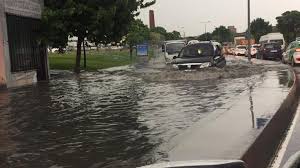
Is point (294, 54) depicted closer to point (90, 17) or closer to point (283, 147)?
point (90, 17)

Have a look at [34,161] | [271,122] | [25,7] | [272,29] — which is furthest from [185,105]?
[272,29]

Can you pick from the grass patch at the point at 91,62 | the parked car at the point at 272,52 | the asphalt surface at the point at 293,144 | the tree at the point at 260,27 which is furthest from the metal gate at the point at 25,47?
the tree at the point at 260,27

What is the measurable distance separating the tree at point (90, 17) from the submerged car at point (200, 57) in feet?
15.0

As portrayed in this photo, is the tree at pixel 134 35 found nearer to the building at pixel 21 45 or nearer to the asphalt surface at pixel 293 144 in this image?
the building at pixel 21 45

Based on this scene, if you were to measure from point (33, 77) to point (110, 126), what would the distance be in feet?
50.8

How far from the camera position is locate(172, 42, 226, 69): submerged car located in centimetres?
2350

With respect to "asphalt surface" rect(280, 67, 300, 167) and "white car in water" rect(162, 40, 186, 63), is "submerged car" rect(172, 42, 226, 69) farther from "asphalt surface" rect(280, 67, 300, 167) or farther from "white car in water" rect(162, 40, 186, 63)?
"white car in water" rect(162, 40, 186, 63)

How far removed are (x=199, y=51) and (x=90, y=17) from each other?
19.3ft

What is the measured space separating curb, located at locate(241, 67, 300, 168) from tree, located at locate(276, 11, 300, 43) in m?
96.4

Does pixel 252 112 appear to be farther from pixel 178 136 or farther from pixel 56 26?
pixel 56 26

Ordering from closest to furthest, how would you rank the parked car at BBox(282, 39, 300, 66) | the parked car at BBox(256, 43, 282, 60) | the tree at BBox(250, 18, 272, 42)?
the parked car at BBox(282, 39, 300, 66) < the parked car at BBox(256, 43, 282, 60) < the tree at BBox(250, 18, 272, 42)

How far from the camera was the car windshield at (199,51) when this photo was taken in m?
24.8

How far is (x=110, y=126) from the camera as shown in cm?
981

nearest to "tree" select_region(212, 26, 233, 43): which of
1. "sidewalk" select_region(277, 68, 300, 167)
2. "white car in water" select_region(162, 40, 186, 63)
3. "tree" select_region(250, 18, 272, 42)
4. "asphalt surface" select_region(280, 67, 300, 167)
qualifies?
"tree" select_region(250, 18, 272, 42)
